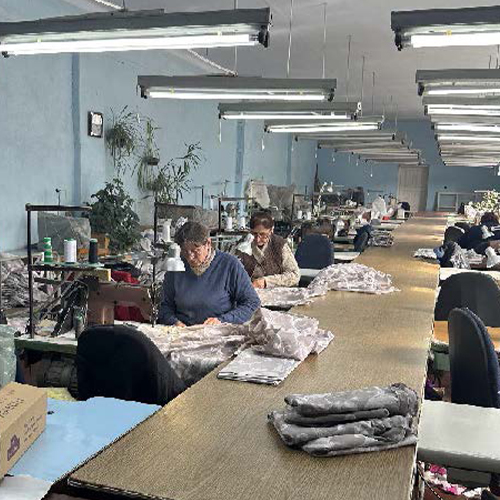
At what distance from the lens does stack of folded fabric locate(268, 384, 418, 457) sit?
1.62 meters

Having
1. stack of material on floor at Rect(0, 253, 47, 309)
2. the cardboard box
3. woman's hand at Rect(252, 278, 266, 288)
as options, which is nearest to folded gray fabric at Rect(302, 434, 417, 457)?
the cardboard box

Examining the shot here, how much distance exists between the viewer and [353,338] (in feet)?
9.36

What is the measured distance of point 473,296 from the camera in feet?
13.3

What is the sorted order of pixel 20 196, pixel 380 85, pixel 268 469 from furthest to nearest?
1. pixel 380 85
2. pixel 20 196
3. pixel 268 469

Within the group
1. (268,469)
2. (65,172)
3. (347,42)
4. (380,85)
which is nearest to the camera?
(268,469)

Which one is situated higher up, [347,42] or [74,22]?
[347,42]

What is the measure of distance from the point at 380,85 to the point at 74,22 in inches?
358

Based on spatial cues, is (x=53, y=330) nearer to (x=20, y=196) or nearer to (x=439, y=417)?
(x=439, y=417)

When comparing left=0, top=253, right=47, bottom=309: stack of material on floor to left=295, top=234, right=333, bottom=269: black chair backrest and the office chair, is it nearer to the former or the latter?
left=295, top=234, right=333, bottom=269: black chair backrest

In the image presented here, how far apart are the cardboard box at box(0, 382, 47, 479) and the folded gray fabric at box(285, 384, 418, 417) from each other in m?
0.71

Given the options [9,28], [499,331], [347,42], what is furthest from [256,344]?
[347,42]

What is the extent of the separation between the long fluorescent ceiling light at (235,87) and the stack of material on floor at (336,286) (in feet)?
4.44

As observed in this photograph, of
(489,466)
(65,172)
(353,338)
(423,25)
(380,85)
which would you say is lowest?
(489,466)

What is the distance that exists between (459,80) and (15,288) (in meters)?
3.45
